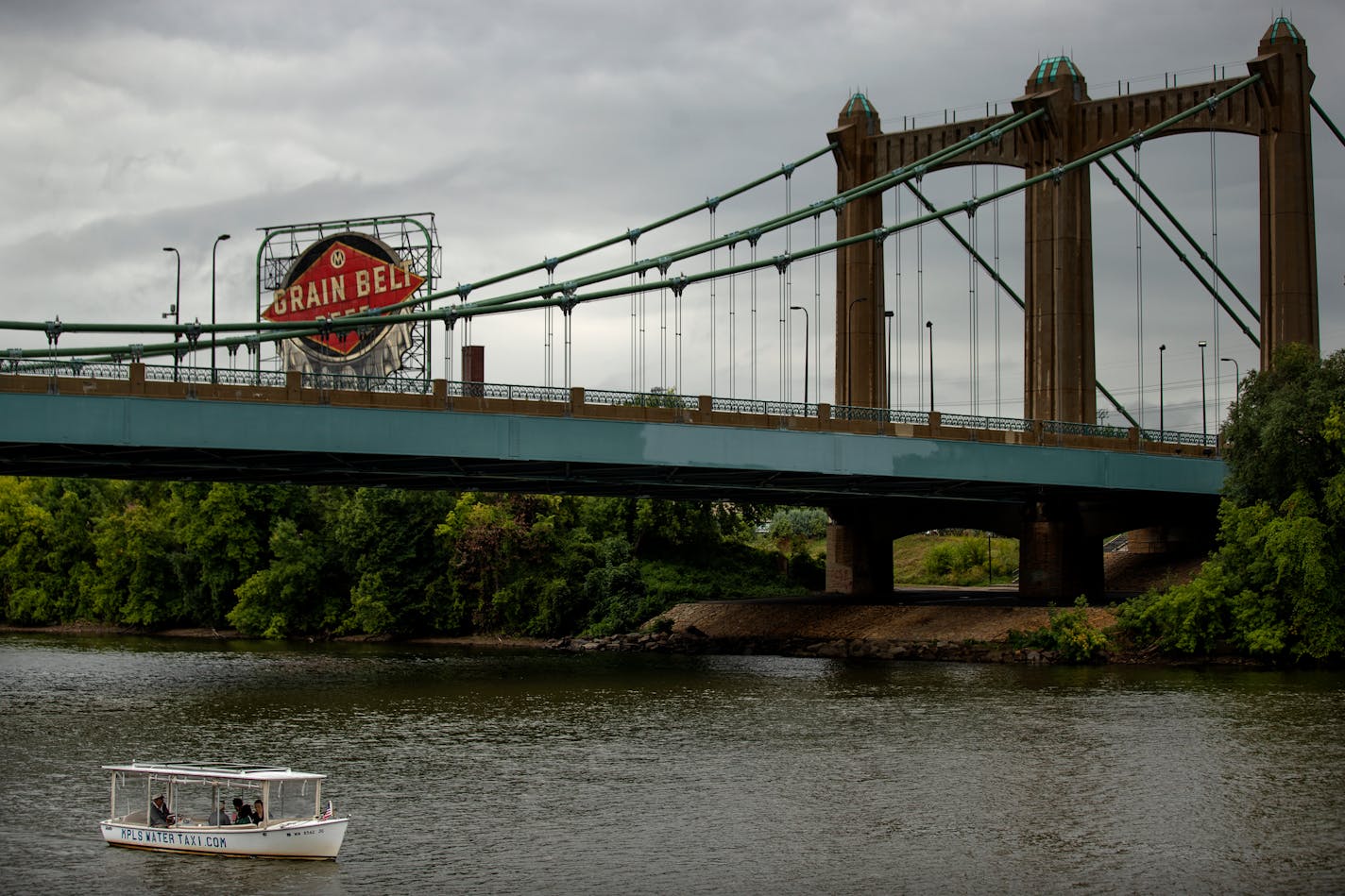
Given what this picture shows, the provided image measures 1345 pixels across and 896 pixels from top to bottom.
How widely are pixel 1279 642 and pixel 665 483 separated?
2442cm

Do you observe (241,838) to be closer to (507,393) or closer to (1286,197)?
(507,393)

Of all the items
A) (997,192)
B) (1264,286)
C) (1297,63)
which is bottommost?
(1264,286)

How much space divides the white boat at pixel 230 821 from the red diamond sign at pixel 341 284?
67163 millimetres

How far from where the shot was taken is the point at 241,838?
26.3m

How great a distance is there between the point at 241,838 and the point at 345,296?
74172 mm

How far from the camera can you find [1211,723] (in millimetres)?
40469

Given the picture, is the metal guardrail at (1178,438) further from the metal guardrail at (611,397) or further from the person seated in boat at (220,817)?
the person seated in boat at (220,817)

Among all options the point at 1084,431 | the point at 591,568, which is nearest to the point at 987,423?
the point at 1084,431

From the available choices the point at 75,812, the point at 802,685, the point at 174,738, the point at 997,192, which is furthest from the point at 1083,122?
the point at 75,812

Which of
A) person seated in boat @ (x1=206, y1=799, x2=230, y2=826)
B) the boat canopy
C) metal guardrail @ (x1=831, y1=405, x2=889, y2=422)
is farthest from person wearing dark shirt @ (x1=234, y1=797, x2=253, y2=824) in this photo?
metal guardrail @ (x1=831, y1=405, x2=889, y2=422)

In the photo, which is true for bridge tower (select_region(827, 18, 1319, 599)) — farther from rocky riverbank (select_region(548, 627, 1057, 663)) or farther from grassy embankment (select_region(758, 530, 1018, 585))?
grassy embankment (select_region(758, 530, 1018, 585))

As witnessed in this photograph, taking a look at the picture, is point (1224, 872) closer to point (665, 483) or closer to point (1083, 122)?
point (665, 483)

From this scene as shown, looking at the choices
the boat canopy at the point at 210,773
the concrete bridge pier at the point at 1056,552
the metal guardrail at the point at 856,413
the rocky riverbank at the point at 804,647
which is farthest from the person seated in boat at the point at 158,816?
the concrete bridge pier at the point at 1056,552

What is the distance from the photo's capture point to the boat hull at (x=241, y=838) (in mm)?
25719
